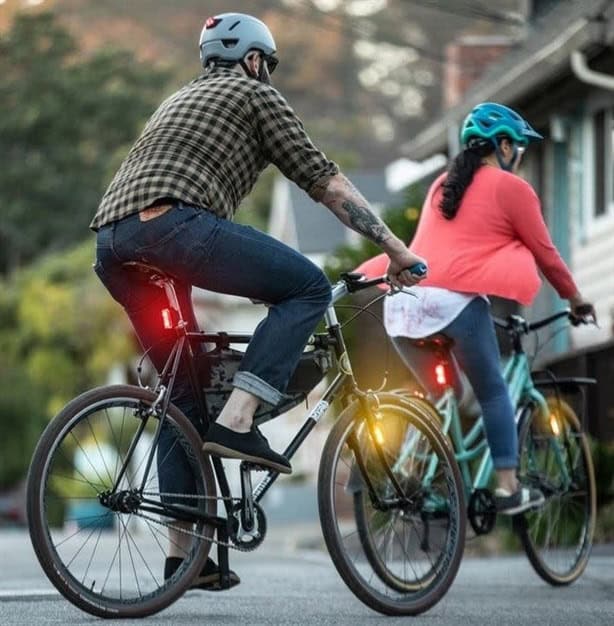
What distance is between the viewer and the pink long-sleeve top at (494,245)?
8844mm

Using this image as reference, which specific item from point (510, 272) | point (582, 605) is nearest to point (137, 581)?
point (582, 605)

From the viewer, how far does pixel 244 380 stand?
689cm

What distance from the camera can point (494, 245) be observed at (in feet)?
29.3

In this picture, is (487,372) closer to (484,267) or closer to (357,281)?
(484,267)

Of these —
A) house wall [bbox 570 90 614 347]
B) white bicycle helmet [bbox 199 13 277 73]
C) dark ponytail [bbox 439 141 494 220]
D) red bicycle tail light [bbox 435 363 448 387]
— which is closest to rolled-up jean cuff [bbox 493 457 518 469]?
red bicycle tail light [bbox 435 363 448 387]

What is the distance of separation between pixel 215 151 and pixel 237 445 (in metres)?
0.93

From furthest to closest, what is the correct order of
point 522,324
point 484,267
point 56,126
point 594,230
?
point 56,126 → point 594,230 → point 522,324 → point 484,267

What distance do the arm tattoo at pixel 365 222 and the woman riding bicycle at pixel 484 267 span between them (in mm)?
1587

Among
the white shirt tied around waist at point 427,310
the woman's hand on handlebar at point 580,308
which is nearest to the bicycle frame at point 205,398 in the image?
the white shirt tied around waist at point 427,310

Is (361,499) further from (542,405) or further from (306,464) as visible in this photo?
(306,464)

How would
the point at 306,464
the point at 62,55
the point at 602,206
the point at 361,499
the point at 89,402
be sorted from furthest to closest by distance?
the point at 62,55 → the point at 306,464 → the point at 602,206 → the point at 361,499 → the point at 89,402

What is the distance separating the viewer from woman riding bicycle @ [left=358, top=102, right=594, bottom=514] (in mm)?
8836

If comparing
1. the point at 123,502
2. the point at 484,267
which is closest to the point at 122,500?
the point at 123,502

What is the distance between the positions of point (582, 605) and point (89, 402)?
2.20m
